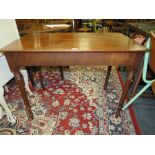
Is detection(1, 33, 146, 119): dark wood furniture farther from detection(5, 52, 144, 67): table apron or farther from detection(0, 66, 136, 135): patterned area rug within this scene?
detection(0, 66, 136, 135): patterned area rug

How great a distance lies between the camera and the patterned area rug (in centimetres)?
130

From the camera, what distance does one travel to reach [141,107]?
155 cm

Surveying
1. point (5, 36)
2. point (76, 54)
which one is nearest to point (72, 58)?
point (76, 54)

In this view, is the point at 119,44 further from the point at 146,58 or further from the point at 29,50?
the point at 29,50

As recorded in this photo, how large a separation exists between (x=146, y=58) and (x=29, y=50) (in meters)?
0.89

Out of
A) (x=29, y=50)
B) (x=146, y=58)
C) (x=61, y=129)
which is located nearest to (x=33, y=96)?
(x=61, y=129)

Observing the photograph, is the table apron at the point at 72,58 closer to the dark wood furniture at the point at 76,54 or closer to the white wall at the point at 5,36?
the dark wood furniture at the point at 76,54

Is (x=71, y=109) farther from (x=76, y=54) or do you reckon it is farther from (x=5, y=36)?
(x=5, y=36)

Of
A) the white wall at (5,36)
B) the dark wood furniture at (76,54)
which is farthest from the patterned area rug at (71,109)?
the dark wood furniture at (76,54)

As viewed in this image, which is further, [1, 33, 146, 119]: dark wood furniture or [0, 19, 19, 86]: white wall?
[0, 19, 19, 86]: white wall

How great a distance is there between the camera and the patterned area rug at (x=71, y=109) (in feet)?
4.27

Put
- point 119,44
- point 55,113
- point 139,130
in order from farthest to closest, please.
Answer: point 55,113 < point 139,130 < point 119,44

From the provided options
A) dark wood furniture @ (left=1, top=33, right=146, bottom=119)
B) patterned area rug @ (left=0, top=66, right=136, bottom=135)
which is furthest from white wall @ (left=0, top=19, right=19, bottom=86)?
patterned area rug @ (left=0, top=66, right=136, bottom=135)

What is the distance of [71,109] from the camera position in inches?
60.0
